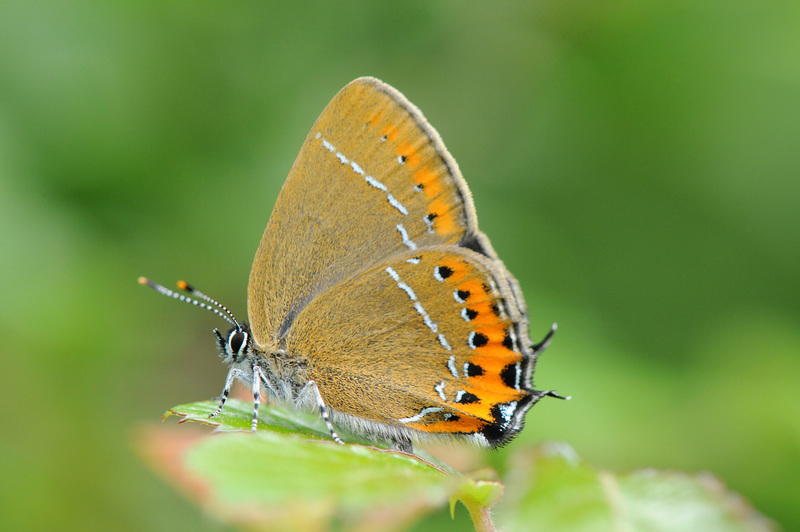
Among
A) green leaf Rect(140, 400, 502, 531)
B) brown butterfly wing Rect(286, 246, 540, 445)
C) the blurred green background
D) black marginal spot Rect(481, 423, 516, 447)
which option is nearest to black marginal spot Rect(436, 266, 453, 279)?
brown butterfly wing Rect(286, 246, 540, 445)

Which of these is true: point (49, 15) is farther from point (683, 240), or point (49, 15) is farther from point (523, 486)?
point (523, 486)

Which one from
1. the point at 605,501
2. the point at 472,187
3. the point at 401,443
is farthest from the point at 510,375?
the point at 472,187

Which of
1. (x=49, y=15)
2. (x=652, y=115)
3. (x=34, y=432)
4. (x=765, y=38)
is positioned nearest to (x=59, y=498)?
(x=34, y=432)

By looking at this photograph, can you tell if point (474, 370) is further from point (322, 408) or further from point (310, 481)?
point (310, 481)

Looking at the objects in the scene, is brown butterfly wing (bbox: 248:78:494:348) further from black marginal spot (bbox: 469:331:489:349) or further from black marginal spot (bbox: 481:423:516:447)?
black marginal spot (bbox: 481:423:516:447)

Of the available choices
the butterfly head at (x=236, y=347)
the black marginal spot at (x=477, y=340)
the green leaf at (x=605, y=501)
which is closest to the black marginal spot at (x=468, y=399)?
the black marginal spot at (x=477, y=340)

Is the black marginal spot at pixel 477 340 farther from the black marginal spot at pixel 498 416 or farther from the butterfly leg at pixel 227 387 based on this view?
the butterfly leg at pixel 227 387
